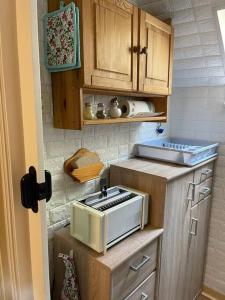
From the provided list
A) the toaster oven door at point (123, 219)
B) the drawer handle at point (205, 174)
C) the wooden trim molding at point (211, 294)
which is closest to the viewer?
the toaster oven door at point (123, 219)

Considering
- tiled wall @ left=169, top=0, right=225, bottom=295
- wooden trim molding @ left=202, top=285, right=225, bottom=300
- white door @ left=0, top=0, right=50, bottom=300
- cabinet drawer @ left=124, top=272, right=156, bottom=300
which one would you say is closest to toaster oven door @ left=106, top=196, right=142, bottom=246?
cabinet drawer @ left=124, top=272, right=156, bottom=300

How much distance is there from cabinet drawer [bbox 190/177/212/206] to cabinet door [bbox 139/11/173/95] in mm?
680

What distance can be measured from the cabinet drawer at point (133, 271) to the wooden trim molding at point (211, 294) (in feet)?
3.81

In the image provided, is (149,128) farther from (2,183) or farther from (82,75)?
(2,183)

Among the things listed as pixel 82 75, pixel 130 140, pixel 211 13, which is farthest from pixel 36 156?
pixel 211 13

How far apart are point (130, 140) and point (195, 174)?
502mm

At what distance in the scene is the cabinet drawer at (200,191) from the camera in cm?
152

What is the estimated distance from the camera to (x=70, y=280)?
1.05 meters

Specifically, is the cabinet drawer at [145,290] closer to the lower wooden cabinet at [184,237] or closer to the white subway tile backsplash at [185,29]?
the lower wooden cabinet at [184,237]

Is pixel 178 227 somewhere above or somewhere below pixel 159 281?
above

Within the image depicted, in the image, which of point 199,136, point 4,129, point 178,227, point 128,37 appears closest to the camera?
point 4,129

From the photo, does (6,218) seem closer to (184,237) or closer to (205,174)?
(184,237)

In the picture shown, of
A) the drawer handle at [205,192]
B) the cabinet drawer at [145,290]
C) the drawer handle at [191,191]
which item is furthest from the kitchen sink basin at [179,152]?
the cabinet drawer at [145,290]

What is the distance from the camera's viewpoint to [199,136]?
1.91 meters
